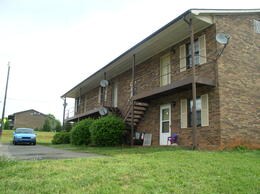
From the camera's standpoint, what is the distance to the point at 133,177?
5.86 m

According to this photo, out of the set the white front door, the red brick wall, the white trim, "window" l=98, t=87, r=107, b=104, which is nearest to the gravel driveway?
the white front door

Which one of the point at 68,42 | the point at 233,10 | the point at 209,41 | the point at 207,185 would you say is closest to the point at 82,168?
the point at 207,185

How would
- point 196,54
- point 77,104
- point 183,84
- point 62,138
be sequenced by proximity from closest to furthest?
point 183,84, point 196,54, point 62,138, point 77,104

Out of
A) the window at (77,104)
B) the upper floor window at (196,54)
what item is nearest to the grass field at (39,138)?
the window at (77,104)

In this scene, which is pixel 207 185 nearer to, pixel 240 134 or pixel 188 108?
pixel 240 134

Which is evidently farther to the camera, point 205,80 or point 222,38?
point 205,80

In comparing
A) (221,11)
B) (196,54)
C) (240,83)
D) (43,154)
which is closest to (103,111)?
(43,154)

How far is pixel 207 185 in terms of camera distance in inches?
212

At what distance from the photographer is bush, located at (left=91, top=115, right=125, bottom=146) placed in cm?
1559

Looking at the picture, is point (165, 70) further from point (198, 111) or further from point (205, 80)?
point (205, 80)

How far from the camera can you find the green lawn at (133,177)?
5.20m

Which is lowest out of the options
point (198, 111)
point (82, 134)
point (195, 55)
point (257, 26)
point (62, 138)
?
point (62, 138)

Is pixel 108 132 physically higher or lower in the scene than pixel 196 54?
lower

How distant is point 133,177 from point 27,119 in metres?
73.9
